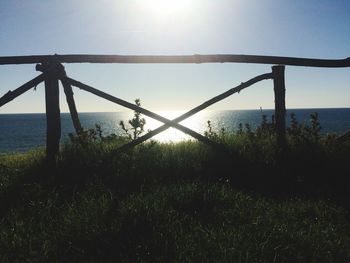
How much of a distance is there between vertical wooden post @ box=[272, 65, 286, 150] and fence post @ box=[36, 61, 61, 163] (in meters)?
4.48

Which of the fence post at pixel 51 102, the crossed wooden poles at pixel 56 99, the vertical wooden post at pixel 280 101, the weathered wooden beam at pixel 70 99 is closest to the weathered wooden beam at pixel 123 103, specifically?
the crossed wooden poles at pixel 56 99

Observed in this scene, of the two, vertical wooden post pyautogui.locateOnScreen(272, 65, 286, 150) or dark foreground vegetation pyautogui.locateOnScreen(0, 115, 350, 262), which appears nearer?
dark foreground vegetation pyautogui.locateOnScreen(0, 115, 350, 262)

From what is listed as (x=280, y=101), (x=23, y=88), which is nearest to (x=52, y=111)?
(x=23, y=88)

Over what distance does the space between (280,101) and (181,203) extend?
12.7 ft

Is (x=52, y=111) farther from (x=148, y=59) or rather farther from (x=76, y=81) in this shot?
(x=148, y=59)

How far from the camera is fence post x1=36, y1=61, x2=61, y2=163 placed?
623 cm

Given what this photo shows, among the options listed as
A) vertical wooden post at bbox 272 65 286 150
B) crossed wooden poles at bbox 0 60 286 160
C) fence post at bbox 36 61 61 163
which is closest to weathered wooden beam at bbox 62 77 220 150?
crossed wooden poles at bbox 0 60 286 160

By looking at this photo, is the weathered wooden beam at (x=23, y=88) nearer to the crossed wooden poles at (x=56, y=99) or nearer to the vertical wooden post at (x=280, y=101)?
Answer: the crossed wooden poles at (x=56, y=99)

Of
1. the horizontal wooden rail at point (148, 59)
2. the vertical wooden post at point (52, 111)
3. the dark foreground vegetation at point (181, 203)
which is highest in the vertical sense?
the horizontal wooden rail at point (148, 59)

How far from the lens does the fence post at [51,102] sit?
623 cm

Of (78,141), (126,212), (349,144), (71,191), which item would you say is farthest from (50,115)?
(349,144)

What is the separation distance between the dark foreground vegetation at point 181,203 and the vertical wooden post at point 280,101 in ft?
0.77

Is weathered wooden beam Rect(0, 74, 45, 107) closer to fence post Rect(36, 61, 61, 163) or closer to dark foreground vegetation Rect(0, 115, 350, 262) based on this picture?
fence post Rect(36, 61, 61, 163)

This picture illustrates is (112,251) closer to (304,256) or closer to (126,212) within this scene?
(126,212)
